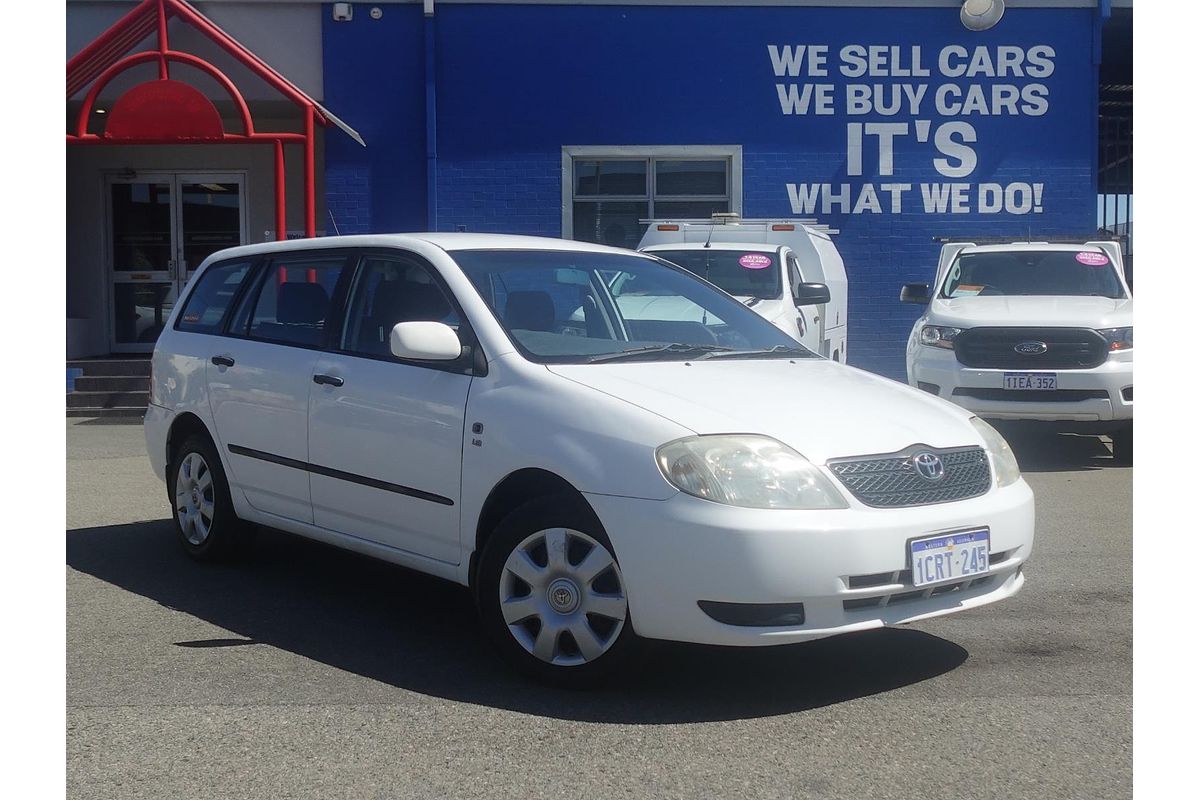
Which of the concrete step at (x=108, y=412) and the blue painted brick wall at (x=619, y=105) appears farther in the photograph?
the blue painted brick wall at (x=619, y=105)

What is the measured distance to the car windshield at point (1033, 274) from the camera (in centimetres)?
1124

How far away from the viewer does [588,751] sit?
12.5 ft

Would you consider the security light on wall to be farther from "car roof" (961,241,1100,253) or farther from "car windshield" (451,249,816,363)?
"car windshield" (451,249,816,363)

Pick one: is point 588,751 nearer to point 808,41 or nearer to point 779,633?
point 779,633

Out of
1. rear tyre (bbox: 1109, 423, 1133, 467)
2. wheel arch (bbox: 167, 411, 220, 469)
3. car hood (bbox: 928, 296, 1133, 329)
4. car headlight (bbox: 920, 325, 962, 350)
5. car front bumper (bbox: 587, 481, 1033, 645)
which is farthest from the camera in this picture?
car headlight (bbox: 920, 325, 962, 350)

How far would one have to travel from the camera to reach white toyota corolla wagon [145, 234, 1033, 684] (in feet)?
13.3

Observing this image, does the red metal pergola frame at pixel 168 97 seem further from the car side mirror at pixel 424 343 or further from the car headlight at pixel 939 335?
the car side mirror at pixel 424 343

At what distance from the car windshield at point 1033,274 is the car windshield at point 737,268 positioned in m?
1.55

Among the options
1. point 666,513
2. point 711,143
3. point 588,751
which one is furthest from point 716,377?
point 711,143

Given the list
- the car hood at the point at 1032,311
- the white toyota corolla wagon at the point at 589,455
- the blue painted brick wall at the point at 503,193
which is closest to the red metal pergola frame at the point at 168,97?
the blue painted brick wall at the point at 503,193

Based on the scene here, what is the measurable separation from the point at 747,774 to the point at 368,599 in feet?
8.59

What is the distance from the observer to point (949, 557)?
13.9ft

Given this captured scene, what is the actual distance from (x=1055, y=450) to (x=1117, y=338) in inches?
58.8

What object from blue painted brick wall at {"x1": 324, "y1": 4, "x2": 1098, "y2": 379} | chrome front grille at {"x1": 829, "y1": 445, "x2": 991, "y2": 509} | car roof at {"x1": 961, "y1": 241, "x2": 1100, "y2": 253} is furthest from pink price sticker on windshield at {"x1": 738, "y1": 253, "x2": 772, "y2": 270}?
chrome front grille at {"x1": 829, "y1": 445, "x2": 991, "y2": 509}
